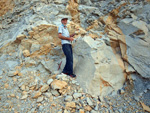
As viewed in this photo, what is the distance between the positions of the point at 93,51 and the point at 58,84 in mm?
1464

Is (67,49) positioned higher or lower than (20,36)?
lower

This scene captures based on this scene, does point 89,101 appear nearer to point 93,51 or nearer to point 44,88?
point 44,88

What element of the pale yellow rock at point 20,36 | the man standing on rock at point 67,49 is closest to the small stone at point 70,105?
the man standing on rock at point 67,49

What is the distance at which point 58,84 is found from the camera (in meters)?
3.04

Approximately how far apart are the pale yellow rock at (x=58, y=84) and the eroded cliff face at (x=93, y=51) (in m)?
0.16

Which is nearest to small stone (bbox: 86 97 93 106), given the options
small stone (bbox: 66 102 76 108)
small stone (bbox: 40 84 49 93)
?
small stone (bbox: 66 102 76 108)

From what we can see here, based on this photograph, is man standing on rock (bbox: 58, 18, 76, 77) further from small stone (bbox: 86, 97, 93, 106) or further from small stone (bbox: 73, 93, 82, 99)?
small stone (bbox: 86, 97, 93, 106)

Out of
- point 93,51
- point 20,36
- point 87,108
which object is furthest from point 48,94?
point 20,36

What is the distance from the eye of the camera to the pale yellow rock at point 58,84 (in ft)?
9.82

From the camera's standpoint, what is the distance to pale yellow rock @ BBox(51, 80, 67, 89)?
2992 millimetres

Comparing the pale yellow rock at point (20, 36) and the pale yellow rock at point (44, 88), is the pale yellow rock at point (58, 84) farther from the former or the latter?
the pale yellow rock at point (20, 36)

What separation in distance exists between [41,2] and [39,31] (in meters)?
2.42

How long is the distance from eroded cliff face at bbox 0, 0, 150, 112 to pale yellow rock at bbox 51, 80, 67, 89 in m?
0.16

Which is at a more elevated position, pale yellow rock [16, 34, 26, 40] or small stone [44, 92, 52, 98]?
pale yellow rock [16, 34, 26, 40]
